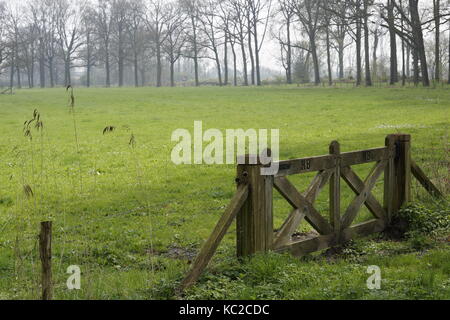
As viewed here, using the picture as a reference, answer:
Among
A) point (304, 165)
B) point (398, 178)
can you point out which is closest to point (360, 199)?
point (398, 178)

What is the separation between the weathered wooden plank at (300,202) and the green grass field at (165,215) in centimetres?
43

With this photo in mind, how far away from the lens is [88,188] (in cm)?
1388

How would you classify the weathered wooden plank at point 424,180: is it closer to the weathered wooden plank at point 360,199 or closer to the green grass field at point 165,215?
the green grass field at point 165,215

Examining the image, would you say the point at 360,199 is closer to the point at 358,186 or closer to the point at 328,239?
the point at 358,186

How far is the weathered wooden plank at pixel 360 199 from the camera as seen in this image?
851 cm

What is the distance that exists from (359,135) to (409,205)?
1236cm

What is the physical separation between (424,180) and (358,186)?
2077mm

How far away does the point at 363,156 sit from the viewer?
345 inches

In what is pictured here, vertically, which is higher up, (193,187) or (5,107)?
(5,107)

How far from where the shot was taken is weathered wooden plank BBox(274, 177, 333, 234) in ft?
23.2

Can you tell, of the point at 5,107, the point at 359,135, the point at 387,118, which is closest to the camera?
the point at 359,135

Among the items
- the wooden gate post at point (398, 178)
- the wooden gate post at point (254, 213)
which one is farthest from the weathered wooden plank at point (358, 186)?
the wooden gate post at point (254, 213)
